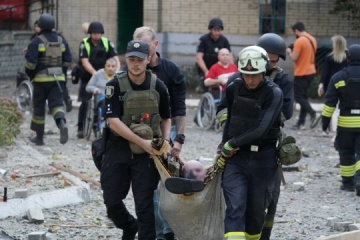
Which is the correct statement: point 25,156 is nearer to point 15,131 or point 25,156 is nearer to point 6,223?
point 15,131

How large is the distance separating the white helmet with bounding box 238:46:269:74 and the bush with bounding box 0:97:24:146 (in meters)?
6.50

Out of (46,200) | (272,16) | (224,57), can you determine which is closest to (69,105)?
(224,57)

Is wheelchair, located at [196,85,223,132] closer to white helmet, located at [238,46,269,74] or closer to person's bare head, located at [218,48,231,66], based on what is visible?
person's bare head, located at [218,48,231,66]

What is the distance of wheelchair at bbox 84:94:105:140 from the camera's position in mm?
16047

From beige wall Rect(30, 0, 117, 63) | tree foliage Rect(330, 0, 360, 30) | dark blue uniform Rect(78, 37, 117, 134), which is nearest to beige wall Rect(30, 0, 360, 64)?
tree foliage Rect(330, 0, 360, 30)

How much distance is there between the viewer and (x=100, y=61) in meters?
16.6

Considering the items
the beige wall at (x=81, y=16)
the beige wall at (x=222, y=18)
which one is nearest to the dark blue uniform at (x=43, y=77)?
the beige wall at (x=222, y=18)

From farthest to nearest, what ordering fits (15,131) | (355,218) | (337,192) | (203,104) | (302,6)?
1. (302,6)
2. (203,104)
3. (15,131)
4. (337,192)
5. (355,218)

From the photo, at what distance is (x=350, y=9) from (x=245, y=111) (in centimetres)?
1686

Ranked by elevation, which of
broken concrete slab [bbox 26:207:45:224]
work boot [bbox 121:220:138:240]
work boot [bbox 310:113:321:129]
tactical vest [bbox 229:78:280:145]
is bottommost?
work boot [bbox 310:113:321:129]

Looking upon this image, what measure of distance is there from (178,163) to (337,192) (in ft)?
14.6

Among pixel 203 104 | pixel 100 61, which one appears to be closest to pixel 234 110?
pixel 100 61

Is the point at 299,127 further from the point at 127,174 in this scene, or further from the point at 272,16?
the point at 127,174

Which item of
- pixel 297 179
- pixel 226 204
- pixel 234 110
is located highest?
pixel 234 110
